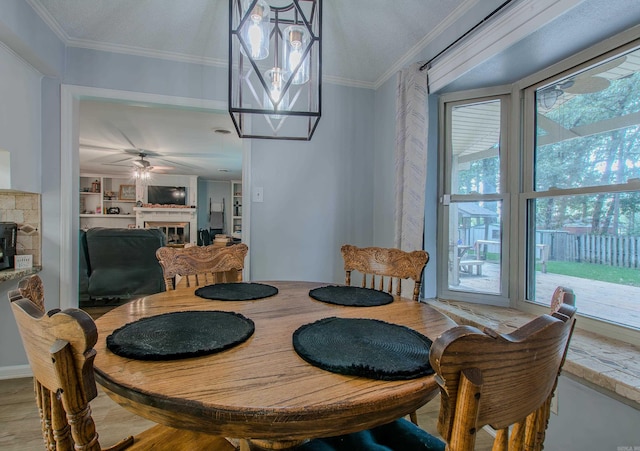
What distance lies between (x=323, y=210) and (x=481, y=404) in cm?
215

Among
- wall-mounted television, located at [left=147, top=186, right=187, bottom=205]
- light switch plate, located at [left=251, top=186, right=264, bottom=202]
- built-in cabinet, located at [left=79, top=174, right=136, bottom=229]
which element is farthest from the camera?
wall-mounted television, located at [left=147, top=186, right=187, bottom=205]

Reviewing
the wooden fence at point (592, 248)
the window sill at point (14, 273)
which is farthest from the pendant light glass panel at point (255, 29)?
the window sill at point (14, 273)

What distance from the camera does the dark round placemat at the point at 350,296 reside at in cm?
117

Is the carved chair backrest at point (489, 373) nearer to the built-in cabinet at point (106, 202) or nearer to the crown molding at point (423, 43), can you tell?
the crown molding at point (423, 43)

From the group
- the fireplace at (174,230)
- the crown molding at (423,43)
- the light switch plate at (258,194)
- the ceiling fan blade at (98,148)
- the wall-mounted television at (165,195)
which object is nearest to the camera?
the crown molding at (423,43)

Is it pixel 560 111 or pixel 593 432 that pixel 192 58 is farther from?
pixel 593 432

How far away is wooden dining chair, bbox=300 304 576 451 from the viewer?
40 centimetres

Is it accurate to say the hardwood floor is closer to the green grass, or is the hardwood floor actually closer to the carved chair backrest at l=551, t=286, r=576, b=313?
the green grass

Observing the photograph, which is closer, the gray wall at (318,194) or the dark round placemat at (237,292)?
the dark round placemat at (237,292)

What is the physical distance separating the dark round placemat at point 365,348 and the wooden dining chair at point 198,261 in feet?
2.80

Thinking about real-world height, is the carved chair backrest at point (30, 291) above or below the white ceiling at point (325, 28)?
below

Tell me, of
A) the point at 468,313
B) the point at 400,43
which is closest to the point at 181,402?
the point at 468,313

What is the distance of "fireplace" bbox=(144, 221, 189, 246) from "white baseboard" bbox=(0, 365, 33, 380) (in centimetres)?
641

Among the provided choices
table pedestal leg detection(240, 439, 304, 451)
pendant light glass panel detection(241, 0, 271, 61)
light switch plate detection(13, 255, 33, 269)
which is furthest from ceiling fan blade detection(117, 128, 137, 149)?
table pedestal leg detection(240, 439, 304, 451)
